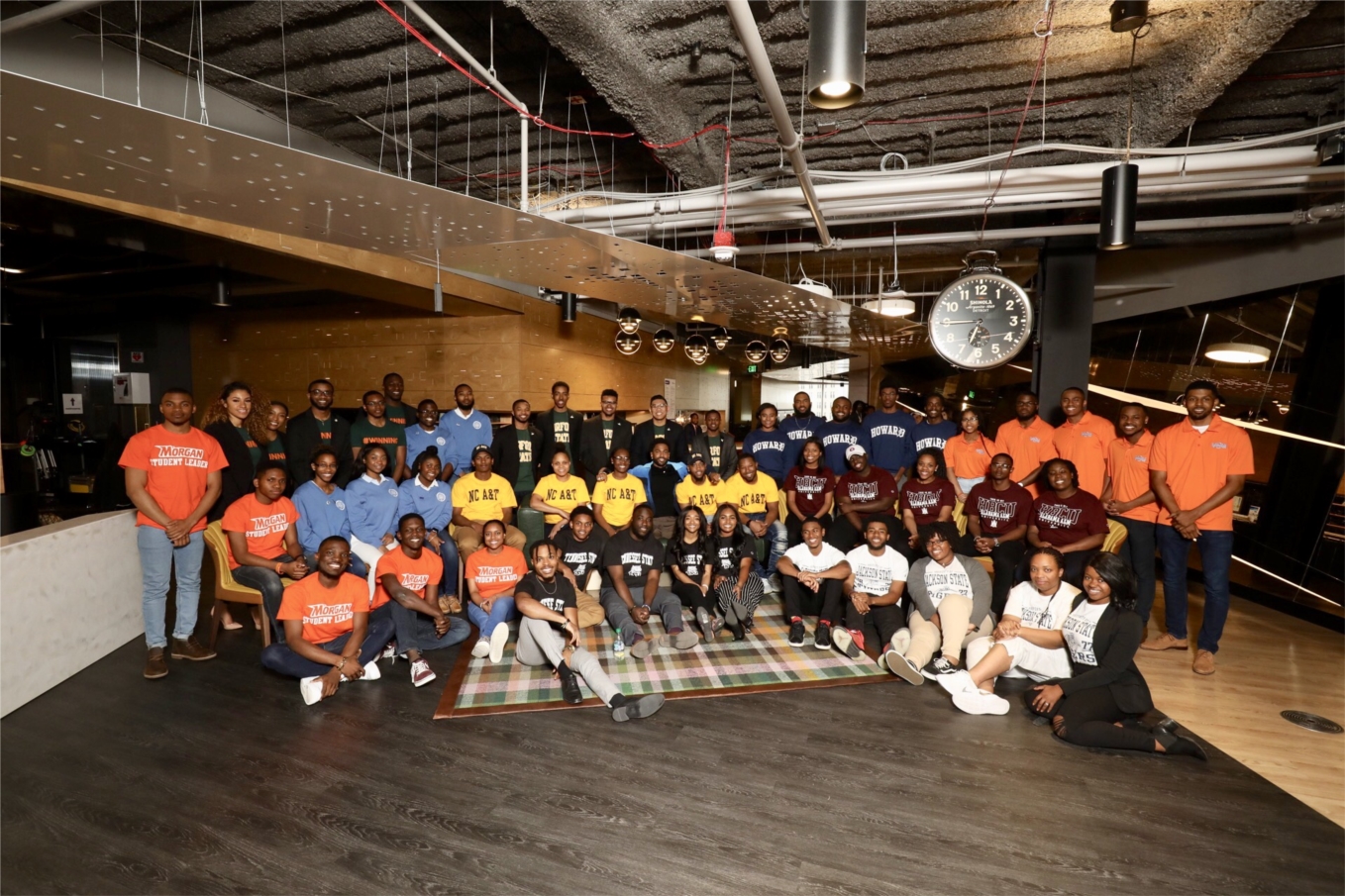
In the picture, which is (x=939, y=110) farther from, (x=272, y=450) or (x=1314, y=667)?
(x=272, y=450)

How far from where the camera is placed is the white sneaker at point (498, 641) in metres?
4.04

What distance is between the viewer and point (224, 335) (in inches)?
352

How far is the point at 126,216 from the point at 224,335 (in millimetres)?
5824

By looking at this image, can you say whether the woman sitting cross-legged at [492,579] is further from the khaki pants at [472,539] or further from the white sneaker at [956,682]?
the white sneaker at [956,682]

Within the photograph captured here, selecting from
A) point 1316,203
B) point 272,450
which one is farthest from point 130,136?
point 1316,203

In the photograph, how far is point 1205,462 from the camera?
4129 millimetres

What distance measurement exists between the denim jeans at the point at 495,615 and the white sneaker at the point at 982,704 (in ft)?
9.34

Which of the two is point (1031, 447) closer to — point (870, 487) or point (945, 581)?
point (870, 487)

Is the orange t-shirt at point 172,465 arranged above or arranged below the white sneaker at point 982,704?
above

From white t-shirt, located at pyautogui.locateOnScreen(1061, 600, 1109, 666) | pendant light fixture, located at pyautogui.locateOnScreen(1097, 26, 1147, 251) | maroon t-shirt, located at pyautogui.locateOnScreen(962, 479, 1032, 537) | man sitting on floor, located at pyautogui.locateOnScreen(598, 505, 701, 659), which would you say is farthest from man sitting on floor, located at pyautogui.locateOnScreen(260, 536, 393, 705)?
pendant light fixture, located at pyautogui.locateOnScreen(1097, 26, 1147, 251)

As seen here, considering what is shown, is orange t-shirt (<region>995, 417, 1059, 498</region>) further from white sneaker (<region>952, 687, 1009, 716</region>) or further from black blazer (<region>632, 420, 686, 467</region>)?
black blazer (<region>632, 420, 686, 467</region>)

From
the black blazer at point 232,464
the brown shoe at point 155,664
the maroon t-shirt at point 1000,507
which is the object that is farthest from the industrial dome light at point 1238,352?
the brown shoe at point 155,664

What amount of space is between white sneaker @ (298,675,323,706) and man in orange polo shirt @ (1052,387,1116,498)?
18.0 feet

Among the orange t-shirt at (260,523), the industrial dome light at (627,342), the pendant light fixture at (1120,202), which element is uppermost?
the pendant light fixture at (1120,202)
